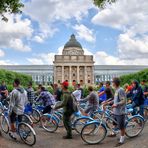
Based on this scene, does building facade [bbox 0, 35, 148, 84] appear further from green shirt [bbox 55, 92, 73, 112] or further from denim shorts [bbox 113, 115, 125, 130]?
denim shorts [bbox 113, 115, 125, 130]

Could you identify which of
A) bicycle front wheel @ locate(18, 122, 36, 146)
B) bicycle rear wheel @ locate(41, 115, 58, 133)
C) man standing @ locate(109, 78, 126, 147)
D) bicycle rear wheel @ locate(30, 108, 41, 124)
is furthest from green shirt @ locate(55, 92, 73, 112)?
bicycle rear wheel @ locate(30, 108, 41, 124)

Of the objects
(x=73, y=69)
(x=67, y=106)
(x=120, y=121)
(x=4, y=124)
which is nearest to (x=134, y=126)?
(x=120, y=121)

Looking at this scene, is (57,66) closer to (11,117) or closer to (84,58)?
(84,58)

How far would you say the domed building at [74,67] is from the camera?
126650 mm

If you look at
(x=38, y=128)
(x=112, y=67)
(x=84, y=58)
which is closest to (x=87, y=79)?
(x=84, y=58)

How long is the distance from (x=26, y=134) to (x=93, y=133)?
7.26 feet

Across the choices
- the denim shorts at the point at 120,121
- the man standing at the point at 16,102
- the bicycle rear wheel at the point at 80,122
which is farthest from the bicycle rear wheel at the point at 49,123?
the denim shorts at the point at 120,121

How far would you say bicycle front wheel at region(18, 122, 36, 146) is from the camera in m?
11.2

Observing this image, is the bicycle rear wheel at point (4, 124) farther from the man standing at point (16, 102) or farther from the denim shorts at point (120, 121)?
the denim shorts at point (120, 121)

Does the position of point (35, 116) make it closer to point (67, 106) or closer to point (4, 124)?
point (4, 124)

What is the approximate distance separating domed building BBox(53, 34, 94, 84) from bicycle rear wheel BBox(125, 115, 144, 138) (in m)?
113

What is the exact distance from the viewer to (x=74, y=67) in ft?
425

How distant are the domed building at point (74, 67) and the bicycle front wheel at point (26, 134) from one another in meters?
113

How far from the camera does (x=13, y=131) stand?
11.9m
